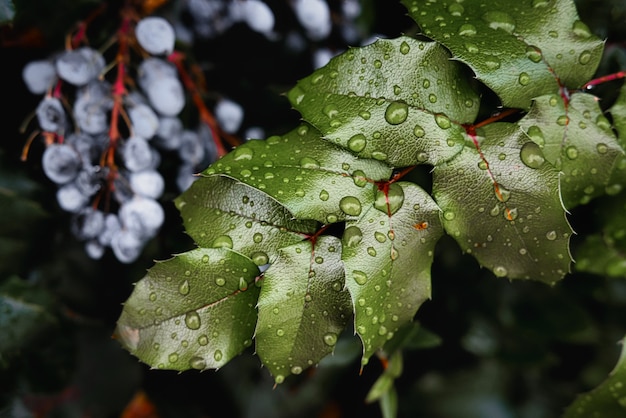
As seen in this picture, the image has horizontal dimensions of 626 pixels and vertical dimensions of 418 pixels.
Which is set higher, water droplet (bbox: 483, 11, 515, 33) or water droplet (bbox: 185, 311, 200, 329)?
water droplet (bbox: 483, 11, 515, 33)

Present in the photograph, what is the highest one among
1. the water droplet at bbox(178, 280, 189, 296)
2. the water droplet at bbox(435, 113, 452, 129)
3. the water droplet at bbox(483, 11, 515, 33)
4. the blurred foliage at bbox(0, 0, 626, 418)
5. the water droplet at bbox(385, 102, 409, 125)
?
the water droplet at bbox(483, 11, 515, 33)

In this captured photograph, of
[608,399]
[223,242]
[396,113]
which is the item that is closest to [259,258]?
[223,242]

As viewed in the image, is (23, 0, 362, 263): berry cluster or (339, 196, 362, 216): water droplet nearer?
(339, 196, 362, 216): water droplet

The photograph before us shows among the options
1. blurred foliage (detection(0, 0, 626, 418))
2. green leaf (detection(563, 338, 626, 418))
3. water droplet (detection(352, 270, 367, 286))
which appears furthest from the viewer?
blurred foliage (detection(0, 0, 626, 418))

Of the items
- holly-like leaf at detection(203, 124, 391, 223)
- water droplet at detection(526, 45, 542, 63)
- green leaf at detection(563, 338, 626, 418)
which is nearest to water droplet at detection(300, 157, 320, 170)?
holly-like leaf at detection(203, 124, 391, 223)

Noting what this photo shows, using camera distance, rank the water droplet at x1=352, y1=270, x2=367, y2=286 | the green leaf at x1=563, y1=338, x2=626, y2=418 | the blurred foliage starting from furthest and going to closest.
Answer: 1. the blurred foliage
2. the green leaf at x1=563, y1=338, x2=626, y2=418
3. the water droplet at x1=352, y1=270, x2=367, y2=286

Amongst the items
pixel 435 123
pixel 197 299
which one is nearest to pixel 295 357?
pixel 197 299

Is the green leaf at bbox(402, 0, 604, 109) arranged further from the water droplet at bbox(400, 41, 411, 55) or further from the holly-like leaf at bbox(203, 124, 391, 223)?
the holly-like leaf at bbox(203, 124, 391, 223)
